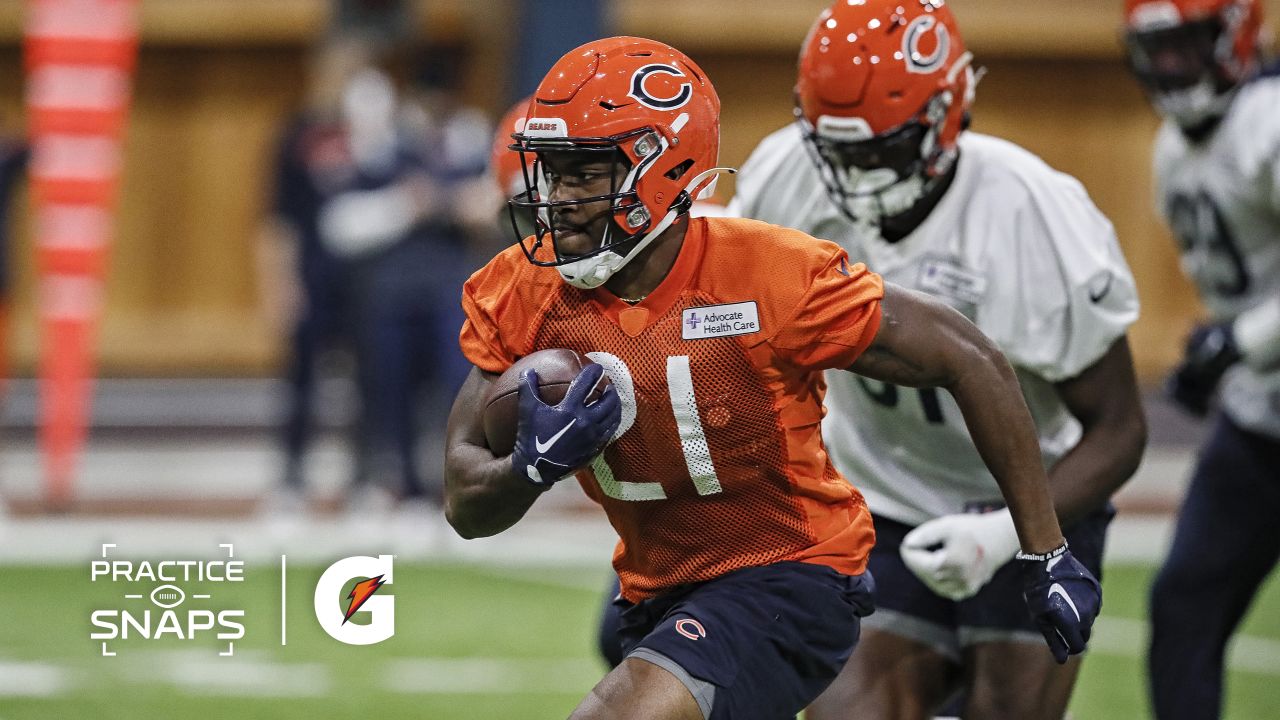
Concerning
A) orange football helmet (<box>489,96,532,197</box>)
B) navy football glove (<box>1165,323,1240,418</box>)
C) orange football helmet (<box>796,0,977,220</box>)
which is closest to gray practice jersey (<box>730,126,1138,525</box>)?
orange football helmet (<box>796,0,977,220</box>)

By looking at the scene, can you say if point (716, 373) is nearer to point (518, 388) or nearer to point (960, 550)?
point (518, 388)

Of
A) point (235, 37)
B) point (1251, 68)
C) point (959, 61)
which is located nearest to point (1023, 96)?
point (235, 37)

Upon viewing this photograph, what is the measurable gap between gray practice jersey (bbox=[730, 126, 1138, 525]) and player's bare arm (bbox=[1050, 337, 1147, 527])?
50 mm

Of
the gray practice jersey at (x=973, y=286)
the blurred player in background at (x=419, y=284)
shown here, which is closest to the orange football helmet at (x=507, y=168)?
the gray practice jersey at (x=973, y=286)

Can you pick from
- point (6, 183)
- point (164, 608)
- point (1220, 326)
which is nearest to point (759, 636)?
point (1220, 326)

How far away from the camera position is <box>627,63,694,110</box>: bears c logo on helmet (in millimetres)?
2779

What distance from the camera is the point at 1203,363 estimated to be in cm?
418

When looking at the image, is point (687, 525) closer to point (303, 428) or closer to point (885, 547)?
point (885, 547)

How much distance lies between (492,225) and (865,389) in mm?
4389

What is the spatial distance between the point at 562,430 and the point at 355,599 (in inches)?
40.1

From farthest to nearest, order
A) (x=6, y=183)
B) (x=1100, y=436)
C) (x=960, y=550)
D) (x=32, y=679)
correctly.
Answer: (x=6, y=183) → (x=32, y=679) → (x=1100, y=436) → (x=960, y=550)

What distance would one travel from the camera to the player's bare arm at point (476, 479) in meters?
2.66

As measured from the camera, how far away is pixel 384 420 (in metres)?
7.70

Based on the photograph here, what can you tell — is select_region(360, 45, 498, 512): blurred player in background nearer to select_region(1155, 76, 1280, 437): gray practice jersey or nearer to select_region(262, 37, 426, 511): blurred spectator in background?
select_region(262, 37, 426, 511): blurred spectator in background
